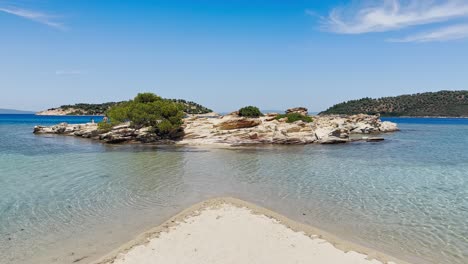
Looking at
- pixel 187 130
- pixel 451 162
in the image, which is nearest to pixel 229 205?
pixel 451 162

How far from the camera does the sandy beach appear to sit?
8781 mm

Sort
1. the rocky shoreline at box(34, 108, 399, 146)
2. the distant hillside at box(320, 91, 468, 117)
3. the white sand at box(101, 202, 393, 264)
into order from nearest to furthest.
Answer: the white sand at box(101, 202, 393, 264), the rocky shoreline at box(34, 108, 399, 146), the distant hillside at box(320, 91, 468, 117)

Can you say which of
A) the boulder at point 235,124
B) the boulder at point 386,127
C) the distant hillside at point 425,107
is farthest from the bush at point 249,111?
the distant hillside at point 425,107

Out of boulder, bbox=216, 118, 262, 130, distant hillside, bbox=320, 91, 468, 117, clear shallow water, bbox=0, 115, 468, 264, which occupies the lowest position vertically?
clear shallow water, bbox=0, 115, 468, 264

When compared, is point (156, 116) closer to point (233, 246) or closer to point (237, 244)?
point (237, 244)

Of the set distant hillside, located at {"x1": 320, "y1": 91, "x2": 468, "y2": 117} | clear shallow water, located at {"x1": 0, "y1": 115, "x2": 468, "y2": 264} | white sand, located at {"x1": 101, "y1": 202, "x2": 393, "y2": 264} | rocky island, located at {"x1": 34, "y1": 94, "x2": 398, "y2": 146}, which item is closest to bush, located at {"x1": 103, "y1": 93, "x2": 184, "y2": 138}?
rocky island, located at {"x1": 34, "y1": 94, "x2": 398, "y2": 146}

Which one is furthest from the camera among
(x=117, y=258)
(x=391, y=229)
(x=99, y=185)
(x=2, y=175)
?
(x=2, y=175)

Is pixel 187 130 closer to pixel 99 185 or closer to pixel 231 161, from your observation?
pixel 231 161

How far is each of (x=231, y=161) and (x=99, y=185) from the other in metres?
12.2

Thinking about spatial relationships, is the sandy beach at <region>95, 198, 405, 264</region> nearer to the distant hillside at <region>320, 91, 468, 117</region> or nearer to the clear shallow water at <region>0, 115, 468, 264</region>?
the clear shallow water at <region>0, 115, 468, 264</region>

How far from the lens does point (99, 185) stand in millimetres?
18656

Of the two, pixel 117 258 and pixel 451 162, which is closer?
pixel 117 258

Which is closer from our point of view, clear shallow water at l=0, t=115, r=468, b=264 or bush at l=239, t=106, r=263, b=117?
clear shallow water at l=0, t=115, r=468, b=264

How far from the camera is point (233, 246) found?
31.6ft
